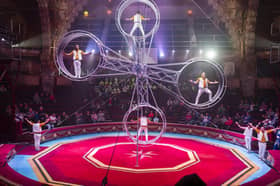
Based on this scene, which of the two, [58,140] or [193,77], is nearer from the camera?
[58,140]

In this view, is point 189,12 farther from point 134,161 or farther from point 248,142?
point 134,161

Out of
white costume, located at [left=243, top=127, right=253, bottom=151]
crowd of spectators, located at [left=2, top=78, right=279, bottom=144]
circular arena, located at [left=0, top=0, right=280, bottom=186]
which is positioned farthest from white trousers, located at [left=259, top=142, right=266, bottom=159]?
crowd of spectators, located at [left=2, top=78, right=279, bottom=144]

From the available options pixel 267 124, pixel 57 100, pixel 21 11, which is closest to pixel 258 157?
pixel 267 124

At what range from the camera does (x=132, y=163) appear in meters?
10.0

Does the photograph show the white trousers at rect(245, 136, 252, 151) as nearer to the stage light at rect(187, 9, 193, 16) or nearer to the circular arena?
the circular arena

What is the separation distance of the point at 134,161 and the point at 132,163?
28 centimetres

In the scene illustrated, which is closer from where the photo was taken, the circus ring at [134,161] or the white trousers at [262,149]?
the circus ring at [134,161]

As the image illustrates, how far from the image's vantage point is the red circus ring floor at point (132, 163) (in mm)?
8242

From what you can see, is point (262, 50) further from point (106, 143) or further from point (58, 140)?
point (58, 140)

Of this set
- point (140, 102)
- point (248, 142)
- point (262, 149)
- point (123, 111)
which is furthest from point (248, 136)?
point (123, 111)

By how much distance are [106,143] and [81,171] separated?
4944 millimetres

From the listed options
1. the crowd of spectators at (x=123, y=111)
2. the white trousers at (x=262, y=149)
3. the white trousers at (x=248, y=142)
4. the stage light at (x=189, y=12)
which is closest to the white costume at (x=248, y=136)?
the white trousers at (x=248, y=142)

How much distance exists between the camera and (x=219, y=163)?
10.1 m

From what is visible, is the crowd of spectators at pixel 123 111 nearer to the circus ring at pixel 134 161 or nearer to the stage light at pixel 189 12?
the circus ring at pixel 134 161
